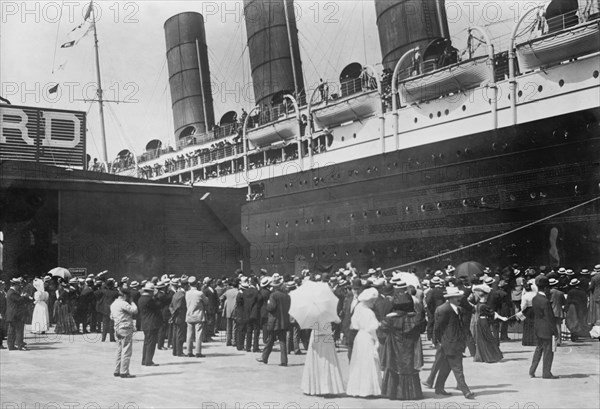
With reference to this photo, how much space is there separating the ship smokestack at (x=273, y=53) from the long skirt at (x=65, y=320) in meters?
19.7

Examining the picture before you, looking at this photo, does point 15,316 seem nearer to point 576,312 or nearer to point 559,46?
point 576,312

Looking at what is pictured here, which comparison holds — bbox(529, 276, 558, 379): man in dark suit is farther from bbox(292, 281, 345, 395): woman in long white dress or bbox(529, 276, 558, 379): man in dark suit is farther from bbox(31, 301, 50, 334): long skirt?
bbox(31, 301, 50, 334): long skirt

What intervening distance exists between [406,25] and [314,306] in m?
19.5

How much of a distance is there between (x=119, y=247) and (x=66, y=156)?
13.8 feet

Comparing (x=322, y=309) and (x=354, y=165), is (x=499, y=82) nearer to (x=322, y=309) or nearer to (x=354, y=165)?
(x=354, y=165)

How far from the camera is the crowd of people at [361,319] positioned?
6855 mm

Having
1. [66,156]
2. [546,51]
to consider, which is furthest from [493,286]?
[66,156]

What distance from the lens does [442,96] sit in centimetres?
2144

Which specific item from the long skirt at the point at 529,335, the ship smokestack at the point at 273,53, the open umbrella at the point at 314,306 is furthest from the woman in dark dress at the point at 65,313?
the ship smokestack at the point at 273,53

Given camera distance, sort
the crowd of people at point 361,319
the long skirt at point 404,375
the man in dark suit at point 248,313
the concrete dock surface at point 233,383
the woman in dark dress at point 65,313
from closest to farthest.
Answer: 1. the concrete dock surface at point 233,383
2. the long skirt at point 404,375
3. the crowd of people at point 361,319
4. the man in dark suit at point 248,313
5. the woman in dark dress at point 65,313

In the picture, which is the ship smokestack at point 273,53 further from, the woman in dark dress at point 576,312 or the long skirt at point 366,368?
the long skirt at point 366,368

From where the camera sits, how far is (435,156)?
63.5ft

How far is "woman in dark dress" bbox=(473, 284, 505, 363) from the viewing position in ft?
30.6

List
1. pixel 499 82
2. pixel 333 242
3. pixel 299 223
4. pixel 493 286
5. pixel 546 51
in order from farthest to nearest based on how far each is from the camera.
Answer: pixel 299 223
pixel 333 242
pixel 499 82
pixel 546 51
pixel 493 286
